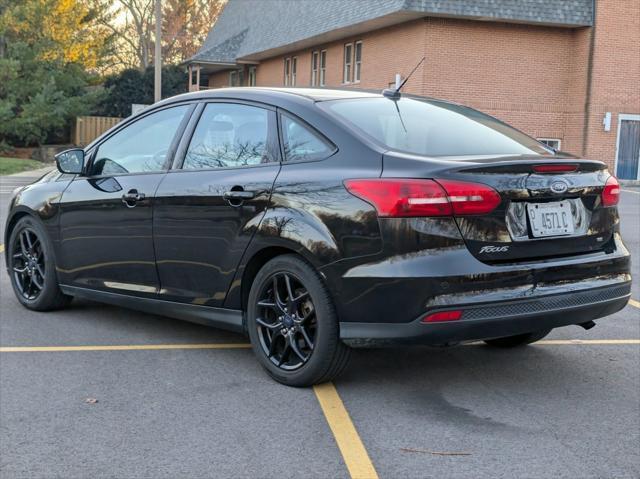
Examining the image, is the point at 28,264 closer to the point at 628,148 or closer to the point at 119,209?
the point at 119,209

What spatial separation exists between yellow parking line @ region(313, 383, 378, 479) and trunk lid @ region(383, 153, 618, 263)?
103cm

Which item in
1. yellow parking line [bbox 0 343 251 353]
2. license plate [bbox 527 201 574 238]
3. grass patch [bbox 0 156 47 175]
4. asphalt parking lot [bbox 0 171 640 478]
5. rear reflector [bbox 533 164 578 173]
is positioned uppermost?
rear reflector [bbox 533 164 578 173]

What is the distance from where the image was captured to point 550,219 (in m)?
4.45

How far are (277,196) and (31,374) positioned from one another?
1764mm

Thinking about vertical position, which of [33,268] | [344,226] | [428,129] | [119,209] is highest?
[428,129]

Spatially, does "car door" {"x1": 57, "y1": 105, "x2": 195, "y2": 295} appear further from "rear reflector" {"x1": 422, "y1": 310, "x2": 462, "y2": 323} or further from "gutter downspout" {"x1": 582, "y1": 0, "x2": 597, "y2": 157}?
"gutter downspout" {"x1": 582, "y1": 0, "x2": 597, "y2": 157}

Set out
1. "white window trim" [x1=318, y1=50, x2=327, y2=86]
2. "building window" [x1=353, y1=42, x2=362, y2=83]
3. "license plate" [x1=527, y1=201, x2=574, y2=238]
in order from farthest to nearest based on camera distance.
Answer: "white window trim" [x1=318, y1=50, x2=327, y2=86] < "building window" [x1=353, y1=42, x2=362, y2=83] < "license plate" [x1=527, y1=201, x2=574, y2=238]

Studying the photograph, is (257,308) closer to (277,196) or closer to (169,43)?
(277,196)

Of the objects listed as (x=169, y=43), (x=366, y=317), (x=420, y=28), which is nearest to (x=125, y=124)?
(x=366, y=317)

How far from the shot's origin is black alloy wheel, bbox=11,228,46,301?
22.0ft

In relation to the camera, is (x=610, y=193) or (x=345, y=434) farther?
(x=610, y=193)

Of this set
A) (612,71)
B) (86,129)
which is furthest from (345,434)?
(86,129)

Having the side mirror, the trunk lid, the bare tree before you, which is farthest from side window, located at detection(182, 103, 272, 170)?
the bare tree

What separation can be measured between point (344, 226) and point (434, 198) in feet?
1.61
